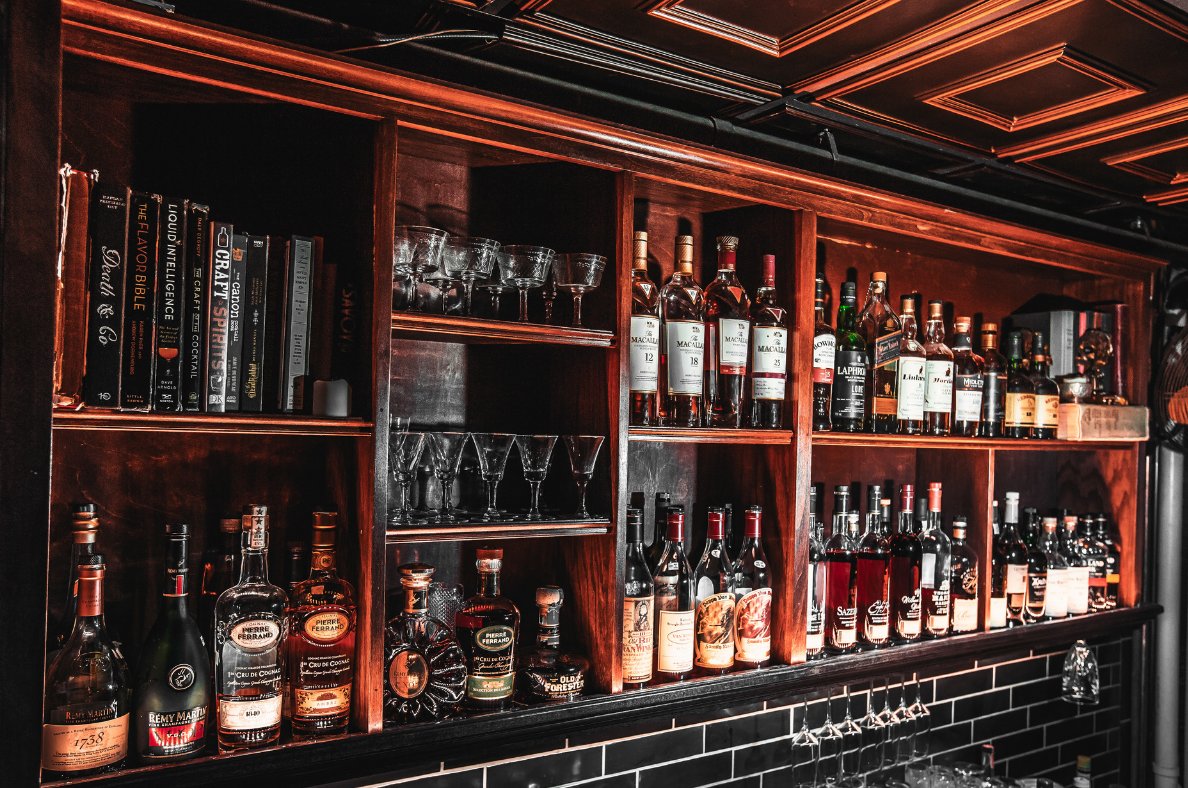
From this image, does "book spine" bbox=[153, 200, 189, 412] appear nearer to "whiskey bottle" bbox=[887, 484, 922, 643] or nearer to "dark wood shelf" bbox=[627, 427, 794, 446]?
"dark wood shelf" bbox=[627, 427, 794, 446]

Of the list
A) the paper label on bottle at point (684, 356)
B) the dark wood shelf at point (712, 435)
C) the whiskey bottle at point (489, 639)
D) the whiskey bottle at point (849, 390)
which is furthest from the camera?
the whiskey bottle at point (849, 390)

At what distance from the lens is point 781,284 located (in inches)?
78.5

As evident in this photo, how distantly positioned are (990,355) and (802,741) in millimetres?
1218

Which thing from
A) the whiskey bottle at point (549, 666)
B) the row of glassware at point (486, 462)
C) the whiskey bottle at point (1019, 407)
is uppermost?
the whiskey bottle at point (1019, 407)

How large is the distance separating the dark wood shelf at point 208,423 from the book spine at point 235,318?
0.18 feet

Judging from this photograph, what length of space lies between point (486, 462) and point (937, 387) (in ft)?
4.19

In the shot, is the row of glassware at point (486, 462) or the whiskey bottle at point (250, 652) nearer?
the whiskey bottle at point (250, 652)

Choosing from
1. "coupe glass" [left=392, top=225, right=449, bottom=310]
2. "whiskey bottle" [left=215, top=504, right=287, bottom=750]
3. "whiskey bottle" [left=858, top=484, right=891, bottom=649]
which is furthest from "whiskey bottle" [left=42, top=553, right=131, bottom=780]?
"whiskey bottle" [left=858, top=484, right=891, bottom=649]

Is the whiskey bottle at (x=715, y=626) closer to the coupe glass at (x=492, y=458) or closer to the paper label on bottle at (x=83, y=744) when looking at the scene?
the coupe glass at (x=492, y=458)

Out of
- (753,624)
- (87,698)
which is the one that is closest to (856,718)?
(753,624)

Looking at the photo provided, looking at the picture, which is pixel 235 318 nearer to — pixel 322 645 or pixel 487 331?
pixel 487 331

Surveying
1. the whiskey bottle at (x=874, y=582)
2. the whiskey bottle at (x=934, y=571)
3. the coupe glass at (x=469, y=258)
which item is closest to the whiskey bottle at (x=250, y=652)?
the coupe glass at (x=469, y=258)

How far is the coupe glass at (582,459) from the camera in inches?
66.9

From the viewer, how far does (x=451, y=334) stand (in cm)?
155
